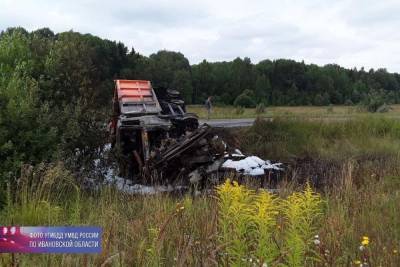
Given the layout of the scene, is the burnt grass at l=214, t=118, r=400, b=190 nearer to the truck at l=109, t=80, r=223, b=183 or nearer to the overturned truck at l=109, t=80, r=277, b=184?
the truck at l=109, t=80, r=223, b=183

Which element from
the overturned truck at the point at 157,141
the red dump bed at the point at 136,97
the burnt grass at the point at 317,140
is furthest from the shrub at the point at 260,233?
the burnt grass at the point at 317,140

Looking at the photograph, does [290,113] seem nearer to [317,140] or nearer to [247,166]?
[317,140]

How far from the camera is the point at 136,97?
15.6 metres

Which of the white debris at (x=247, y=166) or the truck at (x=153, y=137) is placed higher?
the truck at (x=153, y=137)

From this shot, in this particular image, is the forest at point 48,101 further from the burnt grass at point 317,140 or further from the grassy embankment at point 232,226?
the burnt grass at point 317,140

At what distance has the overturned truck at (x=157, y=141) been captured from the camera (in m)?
12.5

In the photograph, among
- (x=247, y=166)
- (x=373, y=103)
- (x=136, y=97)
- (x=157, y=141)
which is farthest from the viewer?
(x=373, y=103)

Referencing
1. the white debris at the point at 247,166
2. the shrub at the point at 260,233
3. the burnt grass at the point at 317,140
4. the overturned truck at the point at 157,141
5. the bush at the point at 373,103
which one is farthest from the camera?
the bush at the point at 373,103

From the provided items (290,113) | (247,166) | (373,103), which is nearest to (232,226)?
(247,166)

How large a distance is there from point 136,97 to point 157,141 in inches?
94.6

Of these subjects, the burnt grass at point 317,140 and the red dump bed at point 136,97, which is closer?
the red dump bed at point 136,97

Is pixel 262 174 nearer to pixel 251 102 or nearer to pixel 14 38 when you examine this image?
pixel 14 38

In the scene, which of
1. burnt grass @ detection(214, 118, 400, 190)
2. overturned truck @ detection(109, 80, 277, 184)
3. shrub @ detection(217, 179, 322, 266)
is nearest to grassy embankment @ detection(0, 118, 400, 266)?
shrub @ detection(217, 179, 322, 266)

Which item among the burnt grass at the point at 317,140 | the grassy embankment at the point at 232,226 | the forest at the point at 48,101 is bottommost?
the burnt grass at the point at 317,140
